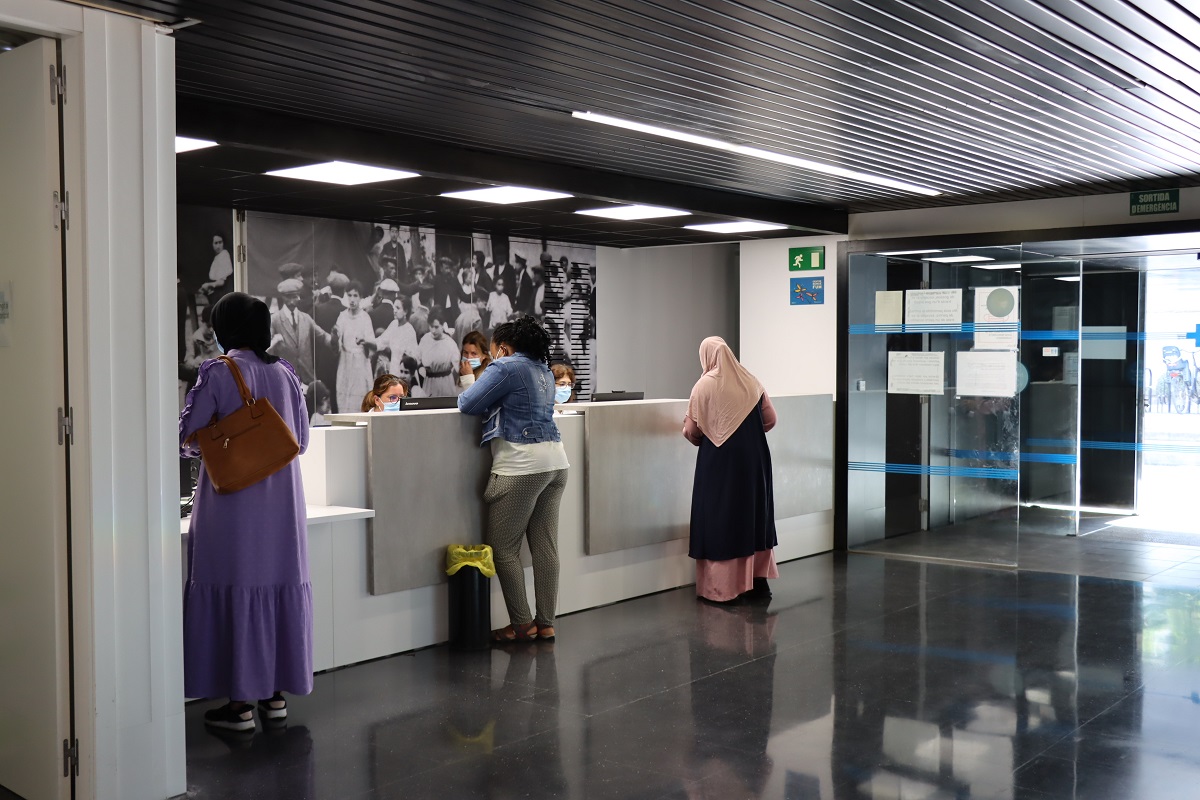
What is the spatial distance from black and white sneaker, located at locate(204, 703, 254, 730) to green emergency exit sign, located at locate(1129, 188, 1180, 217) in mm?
6981

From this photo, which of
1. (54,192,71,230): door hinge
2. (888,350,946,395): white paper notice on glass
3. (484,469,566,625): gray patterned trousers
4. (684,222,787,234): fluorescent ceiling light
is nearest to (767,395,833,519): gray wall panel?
(888,350,946,395): white paper notice on glass

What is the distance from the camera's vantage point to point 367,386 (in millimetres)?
8961

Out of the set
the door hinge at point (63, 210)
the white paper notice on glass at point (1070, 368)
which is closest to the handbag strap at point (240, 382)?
the door hinge at point (63, 210)

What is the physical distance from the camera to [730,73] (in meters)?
4.81

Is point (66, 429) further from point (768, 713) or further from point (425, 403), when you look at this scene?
point (768, 713)

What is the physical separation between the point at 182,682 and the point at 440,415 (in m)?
2.34

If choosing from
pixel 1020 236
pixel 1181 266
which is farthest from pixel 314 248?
pixel 1181 266

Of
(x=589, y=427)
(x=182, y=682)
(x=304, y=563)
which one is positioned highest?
(x=589, y=427)

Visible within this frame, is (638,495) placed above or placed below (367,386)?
below

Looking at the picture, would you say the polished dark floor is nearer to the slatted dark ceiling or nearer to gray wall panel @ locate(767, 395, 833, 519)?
gray wall panel @ locate(767, 395, 833, 519)

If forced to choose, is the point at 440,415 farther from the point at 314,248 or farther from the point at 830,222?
the point at 830,222

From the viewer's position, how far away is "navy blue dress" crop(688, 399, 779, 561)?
7.25 metres

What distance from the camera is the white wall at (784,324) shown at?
9586 millimetres

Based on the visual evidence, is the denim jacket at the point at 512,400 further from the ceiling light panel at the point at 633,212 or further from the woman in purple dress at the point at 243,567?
the ceiling light panel at the point at 633,212
